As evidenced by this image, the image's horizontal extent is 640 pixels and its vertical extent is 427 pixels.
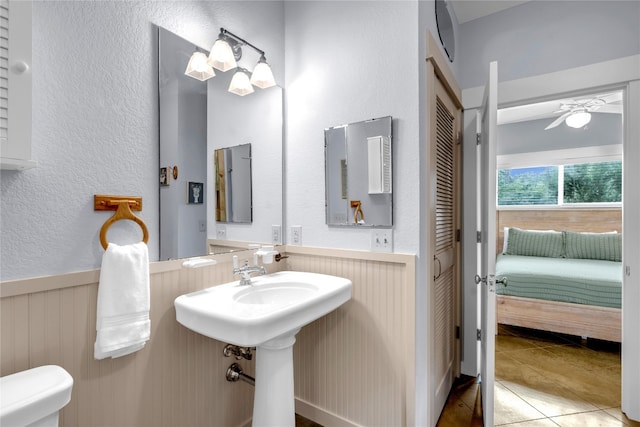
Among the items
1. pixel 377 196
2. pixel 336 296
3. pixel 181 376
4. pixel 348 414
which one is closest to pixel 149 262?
pixel 181 376

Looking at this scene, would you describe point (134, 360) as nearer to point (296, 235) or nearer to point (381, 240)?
point (296, 235)

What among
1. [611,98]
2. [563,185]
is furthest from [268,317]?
[563,185]

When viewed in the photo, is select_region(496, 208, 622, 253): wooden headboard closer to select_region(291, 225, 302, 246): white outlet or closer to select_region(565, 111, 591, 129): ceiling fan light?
select_region(565, 111, 591, 129): ceiling fan light

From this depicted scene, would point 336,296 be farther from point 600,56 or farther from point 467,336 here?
point 600,56

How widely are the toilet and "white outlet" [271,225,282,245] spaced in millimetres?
1120

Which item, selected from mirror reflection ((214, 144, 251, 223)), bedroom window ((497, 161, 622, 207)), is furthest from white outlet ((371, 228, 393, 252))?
bedroom window ((497, 161, 622, 207))

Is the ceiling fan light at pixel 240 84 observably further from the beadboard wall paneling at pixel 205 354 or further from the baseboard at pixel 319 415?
the baseboard at pixel 319 415

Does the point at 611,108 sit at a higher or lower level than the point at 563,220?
higher

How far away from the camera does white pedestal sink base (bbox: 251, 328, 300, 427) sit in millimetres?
1335

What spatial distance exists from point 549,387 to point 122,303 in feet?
8.78

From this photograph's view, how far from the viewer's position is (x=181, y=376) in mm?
1407

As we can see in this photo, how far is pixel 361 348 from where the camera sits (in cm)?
166

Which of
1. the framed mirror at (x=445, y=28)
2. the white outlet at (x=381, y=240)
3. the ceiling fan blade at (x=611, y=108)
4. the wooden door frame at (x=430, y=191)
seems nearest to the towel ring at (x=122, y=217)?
the white outlet at (x=381, y=240)

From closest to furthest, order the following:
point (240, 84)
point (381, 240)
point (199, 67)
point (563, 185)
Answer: point (199, 67) < point (381, 240) < point (240, 84) < point (563, 185)
